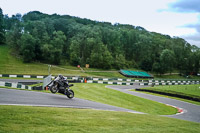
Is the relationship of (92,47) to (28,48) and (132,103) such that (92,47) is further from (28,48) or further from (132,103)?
(132,103)

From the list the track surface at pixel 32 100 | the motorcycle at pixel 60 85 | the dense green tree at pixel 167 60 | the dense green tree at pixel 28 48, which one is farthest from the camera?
the dense green tree at pixel 167 60

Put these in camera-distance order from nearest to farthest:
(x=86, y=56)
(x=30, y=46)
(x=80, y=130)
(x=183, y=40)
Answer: (x=80, y=130)
(x=30, y=46)
(x=86, y=56)
(x=183, y=40)

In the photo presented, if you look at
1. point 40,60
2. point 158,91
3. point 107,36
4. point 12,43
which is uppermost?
point 107,36

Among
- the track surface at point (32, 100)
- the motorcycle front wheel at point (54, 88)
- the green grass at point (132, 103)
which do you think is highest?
the motorcycle front wheel at point (54, 88)

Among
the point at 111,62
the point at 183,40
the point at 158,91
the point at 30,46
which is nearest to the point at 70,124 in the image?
the point at 158,91

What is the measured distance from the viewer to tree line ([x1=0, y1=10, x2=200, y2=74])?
80.8 metres

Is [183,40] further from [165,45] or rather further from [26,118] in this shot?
[26,118]

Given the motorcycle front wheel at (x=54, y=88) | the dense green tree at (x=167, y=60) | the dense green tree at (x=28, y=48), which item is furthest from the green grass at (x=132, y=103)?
the dense green tree at (x=167, y=60)

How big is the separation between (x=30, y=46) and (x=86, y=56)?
83.4 ft

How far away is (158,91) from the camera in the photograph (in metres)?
33.7

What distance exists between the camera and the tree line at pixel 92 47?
80.8 meters

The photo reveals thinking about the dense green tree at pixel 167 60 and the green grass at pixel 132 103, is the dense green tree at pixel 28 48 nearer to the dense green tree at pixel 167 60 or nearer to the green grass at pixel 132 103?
the green grass at pixel 132 103

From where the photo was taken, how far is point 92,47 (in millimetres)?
91375

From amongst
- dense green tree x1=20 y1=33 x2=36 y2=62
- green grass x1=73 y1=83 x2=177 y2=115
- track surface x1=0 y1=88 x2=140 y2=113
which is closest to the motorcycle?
track surface x1=0 y1=88 x2=140 y2=113
